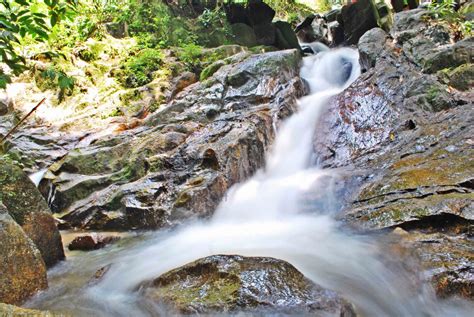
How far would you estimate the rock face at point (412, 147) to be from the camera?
305cm

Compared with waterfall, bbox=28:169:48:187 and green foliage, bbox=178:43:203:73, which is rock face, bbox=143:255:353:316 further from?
green foliage, bbox=178:43:203:73

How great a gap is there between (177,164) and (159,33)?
30.3 ft

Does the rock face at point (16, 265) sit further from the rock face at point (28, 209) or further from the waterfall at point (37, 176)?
the waterfall at point (37, 176)

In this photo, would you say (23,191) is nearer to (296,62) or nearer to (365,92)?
(365,92)

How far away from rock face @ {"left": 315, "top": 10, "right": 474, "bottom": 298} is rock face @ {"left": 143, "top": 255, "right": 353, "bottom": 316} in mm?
936

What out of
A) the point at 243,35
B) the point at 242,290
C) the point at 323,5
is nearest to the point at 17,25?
the point at 242,290

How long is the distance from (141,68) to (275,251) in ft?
32.0

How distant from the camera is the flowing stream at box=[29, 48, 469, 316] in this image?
282 centimetres

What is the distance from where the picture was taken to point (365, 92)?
7035 millimetres

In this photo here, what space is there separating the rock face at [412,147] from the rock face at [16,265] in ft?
10.6

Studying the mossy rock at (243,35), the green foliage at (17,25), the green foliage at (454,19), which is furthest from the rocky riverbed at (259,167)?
the mossy rock at (243,35)

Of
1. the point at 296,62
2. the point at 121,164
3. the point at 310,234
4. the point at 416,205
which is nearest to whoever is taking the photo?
the point at 416,205

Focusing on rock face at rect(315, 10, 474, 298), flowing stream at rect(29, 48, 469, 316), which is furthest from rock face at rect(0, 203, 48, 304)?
rock face at rect(315, 10, 474, 298)

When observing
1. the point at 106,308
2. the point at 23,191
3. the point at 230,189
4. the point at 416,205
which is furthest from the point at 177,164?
the point at 416,205
